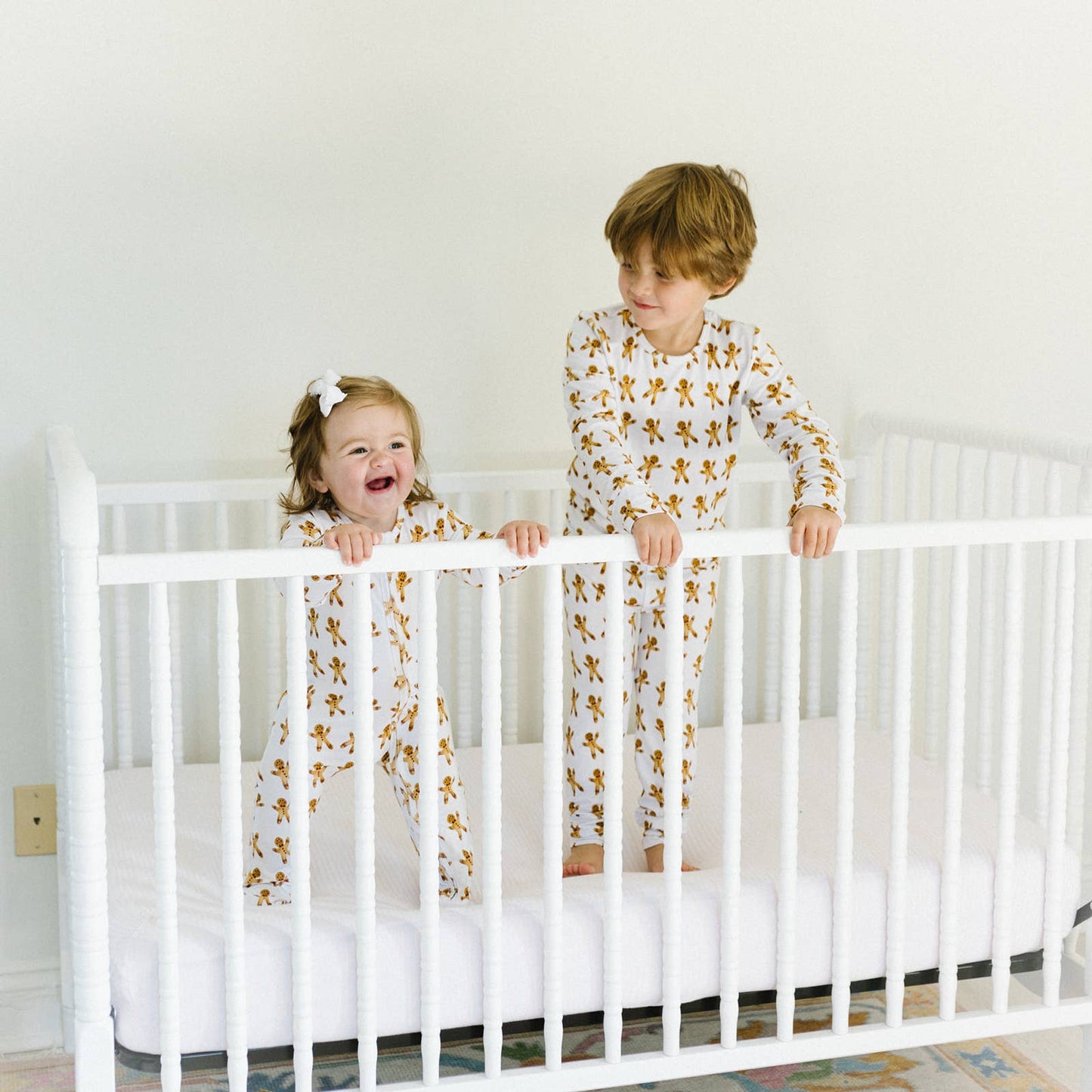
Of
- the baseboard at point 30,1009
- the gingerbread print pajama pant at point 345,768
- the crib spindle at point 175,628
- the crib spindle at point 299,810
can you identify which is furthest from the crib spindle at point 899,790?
the baseboard at point 30,1009

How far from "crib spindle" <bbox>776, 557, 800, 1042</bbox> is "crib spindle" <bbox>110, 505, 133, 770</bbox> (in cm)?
94

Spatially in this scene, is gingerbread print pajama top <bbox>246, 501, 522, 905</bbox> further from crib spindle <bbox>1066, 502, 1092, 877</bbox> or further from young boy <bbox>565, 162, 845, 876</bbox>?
crib spindle <bbox>1066, 502, 1092, 877</bbox>

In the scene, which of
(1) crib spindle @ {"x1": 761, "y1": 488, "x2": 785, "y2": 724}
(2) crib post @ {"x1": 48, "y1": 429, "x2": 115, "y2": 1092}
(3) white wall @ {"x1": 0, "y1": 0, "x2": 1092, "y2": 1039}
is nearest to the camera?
(2) crib post @ {"x1": 48, "y1": 429, "x2": 115, "y2": 1092}

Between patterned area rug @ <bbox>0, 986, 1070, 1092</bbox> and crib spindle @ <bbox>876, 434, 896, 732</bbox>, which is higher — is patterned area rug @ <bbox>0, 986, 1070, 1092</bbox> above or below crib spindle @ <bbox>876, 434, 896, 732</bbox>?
below

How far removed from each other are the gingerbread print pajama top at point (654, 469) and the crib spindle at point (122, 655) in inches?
24.6

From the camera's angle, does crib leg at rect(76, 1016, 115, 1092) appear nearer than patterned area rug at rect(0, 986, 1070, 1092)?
Yes

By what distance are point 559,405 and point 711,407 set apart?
50cm

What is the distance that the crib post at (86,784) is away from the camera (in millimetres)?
1213

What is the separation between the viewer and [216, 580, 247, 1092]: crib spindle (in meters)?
1.27

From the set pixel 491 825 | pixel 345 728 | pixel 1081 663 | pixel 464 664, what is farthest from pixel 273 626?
pixel 1081 663

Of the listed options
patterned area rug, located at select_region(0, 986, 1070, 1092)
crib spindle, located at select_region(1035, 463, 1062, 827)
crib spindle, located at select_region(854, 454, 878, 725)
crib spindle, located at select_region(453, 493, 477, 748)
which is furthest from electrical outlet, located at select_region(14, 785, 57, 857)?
crib spindle, located at select_region(1035, 463, 1062, 827)

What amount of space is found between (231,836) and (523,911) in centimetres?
32

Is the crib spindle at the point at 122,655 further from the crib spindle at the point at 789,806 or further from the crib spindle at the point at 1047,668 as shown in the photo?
the crib spindle at the point at 1047,668

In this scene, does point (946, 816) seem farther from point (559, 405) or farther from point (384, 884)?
point (559, 405)
